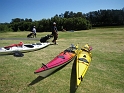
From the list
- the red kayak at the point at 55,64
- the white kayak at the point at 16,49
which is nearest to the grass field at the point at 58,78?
the red kayak at the point at 55,64

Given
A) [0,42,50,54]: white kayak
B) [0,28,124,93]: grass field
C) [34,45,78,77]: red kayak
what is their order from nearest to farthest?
[0,28,124,93]: grass field, [34,45,78,77]: red kayak, [0,42,50,54]: white kayak

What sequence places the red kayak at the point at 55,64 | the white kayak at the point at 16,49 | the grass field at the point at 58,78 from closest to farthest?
the grass field at the point at 58,78
the red kayak at the point at 55,64
the white kayak at the point at 16,49

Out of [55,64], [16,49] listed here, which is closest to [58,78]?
[55,64]

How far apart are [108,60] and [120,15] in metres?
72.5

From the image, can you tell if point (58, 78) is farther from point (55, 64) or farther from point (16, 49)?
point (16, 49)

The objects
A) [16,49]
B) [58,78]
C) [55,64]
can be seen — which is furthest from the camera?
[16,49]

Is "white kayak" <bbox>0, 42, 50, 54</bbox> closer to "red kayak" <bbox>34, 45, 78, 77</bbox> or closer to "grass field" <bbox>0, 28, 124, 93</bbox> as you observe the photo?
"grass field" <bbox>0, 28, 124, 93</bbox>

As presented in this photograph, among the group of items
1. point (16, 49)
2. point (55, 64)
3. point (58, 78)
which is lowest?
point (58, 78)

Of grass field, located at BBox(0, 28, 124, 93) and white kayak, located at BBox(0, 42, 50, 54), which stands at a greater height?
white kayak, located at BBox(0, 42, 50, 54)

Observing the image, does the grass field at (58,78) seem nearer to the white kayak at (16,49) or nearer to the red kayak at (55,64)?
the red kayak at (55,64)

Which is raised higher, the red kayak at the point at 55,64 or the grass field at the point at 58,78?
the red kayak at the point at 55,64

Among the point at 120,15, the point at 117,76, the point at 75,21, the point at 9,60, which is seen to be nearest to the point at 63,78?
the point at 117,76

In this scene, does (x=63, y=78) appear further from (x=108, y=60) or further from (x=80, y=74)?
(x=108, y=60)

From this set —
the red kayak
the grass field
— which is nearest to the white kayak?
the grass field
